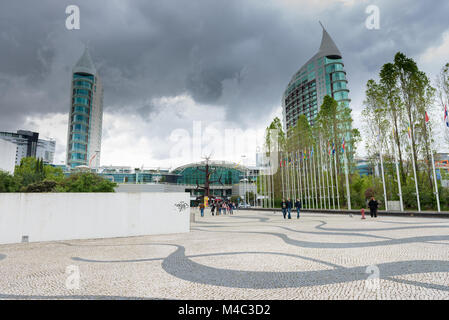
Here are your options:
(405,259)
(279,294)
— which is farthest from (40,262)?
(405,259)

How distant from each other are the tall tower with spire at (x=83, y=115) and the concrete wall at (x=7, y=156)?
9360 centimetres

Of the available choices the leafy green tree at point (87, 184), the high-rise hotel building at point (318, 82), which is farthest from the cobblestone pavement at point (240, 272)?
the high-rise hotel building at point (318, 82)

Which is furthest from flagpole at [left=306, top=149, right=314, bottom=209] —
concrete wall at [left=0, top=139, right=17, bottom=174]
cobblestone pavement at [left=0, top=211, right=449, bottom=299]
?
concrete wall at [left=0, top=139, right=17, bottom=174]

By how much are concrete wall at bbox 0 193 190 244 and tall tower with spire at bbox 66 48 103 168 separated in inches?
3998

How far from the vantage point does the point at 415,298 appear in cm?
369

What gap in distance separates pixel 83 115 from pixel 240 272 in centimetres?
12368

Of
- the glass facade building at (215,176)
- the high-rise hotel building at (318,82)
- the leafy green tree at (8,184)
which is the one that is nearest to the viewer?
the leafy green tree at (8,184)

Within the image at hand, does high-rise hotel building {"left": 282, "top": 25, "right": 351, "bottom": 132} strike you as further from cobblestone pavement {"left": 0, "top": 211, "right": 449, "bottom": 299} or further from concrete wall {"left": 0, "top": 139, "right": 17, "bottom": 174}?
cobblestone pavement {"left": 0, "top": 211, "right": 449, "bottom": 299}

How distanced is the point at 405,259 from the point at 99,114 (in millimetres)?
139216

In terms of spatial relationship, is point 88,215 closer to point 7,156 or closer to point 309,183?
point 7,156

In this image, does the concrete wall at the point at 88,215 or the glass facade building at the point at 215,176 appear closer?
the concrete wall at the point at 88,215

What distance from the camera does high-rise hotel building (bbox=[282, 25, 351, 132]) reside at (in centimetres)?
8445

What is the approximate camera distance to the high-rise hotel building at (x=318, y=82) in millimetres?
84450

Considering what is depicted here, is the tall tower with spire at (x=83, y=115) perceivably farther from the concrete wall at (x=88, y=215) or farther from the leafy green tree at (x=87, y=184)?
the concrete wall at (x=88, y=215)
